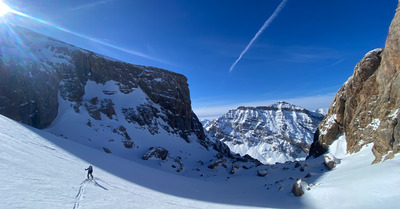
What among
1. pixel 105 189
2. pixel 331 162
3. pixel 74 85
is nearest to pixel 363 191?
pixel 331 162

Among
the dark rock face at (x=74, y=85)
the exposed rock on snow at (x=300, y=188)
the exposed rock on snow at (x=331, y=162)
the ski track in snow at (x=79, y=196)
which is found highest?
the dark rock face at (x=74, y=85)

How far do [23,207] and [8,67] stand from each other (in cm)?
4745

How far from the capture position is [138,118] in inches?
2446

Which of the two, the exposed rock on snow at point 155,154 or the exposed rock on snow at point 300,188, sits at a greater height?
the exposed rock on snow at point 155,154

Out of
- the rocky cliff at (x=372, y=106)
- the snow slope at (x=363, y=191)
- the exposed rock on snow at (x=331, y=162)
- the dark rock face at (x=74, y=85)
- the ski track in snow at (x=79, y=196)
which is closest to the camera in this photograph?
the ski track in snow at (x=79, y=196)

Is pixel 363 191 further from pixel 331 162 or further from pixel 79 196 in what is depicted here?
pixel 79 196

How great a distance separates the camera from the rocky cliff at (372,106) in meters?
22.8

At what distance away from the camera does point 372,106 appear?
30.1m

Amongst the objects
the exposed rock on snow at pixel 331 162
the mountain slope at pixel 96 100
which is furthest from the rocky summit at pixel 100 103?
the exposed rock on snow at pixel 331 162

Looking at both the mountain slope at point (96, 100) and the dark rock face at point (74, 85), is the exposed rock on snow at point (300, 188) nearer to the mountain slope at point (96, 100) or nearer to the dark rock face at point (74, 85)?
the mountain slope at point (96, 100)

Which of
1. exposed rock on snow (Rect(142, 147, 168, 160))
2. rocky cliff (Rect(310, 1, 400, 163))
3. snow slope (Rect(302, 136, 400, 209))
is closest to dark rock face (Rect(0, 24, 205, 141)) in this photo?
exposed rock on snow (Rect(142, 147, 168, 160))

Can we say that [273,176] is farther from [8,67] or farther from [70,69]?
[70,69]

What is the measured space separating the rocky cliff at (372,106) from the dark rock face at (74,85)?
47.8m

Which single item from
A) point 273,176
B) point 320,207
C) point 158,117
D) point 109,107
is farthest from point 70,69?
point 320,207
